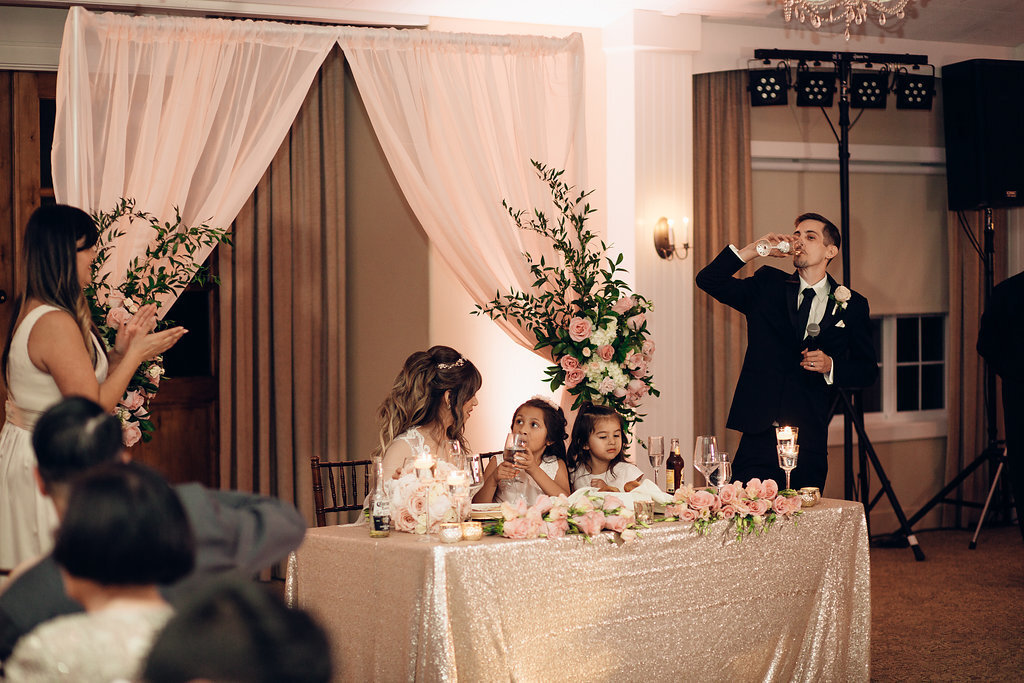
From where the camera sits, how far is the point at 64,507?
1532 mm

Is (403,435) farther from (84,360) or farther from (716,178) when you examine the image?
(716,178)

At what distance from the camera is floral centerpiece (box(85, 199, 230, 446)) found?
3.76 metres

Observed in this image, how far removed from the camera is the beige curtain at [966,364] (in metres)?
6.34

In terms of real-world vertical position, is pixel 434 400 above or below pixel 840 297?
below

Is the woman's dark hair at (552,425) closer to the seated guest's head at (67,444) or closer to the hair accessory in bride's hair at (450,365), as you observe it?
the hair accessory in bride's hair at (450,365)

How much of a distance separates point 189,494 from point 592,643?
157cm

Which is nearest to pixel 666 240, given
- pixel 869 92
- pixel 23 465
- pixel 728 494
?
pixel 869 92

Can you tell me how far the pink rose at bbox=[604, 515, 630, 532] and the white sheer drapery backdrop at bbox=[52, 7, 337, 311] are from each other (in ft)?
7.48

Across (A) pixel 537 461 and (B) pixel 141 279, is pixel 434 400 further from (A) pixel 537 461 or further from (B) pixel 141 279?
(B) pixel 141 279

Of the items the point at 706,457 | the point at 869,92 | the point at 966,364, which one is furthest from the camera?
the point at 966,364

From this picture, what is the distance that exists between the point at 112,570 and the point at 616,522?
1783mm

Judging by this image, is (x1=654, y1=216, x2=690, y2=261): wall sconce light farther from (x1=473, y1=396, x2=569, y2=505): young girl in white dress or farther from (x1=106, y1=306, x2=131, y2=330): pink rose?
(x1=106, y1=306, x2=131, y2=330): pink rose

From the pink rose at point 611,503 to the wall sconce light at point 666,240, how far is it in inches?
96.0

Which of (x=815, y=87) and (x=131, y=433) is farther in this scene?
(x=815, y=87)
